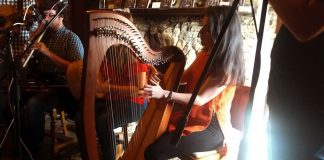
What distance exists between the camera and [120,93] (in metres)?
1.77

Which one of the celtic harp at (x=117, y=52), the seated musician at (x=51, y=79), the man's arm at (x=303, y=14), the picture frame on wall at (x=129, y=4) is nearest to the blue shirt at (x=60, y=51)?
the seated musician at (x=51, y=79)

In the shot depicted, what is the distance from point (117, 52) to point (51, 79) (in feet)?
3.73

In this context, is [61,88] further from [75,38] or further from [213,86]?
[213,86]

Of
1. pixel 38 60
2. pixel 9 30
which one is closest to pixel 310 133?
pixel 9 30

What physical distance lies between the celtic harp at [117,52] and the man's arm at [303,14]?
2.23 feet

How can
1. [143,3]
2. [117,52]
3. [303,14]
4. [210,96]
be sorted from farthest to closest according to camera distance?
[143,3] < [210,96] < [117,52] < [303,14]

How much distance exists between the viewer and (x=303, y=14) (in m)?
0.76

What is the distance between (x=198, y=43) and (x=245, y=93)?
127cm

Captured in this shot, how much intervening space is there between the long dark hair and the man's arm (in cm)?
93

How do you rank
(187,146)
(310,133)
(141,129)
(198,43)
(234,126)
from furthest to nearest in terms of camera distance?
(198,43) < (234,126) < (141,129) < (187,146) < (310,133)

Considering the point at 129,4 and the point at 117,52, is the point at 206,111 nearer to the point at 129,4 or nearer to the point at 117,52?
the point at 117,52

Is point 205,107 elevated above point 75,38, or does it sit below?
below

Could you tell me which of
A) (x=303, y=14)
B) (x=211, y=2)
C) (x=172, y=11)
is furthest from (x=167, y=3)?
(x=303, y=14)

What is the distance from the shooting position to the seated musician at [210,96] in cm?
168
